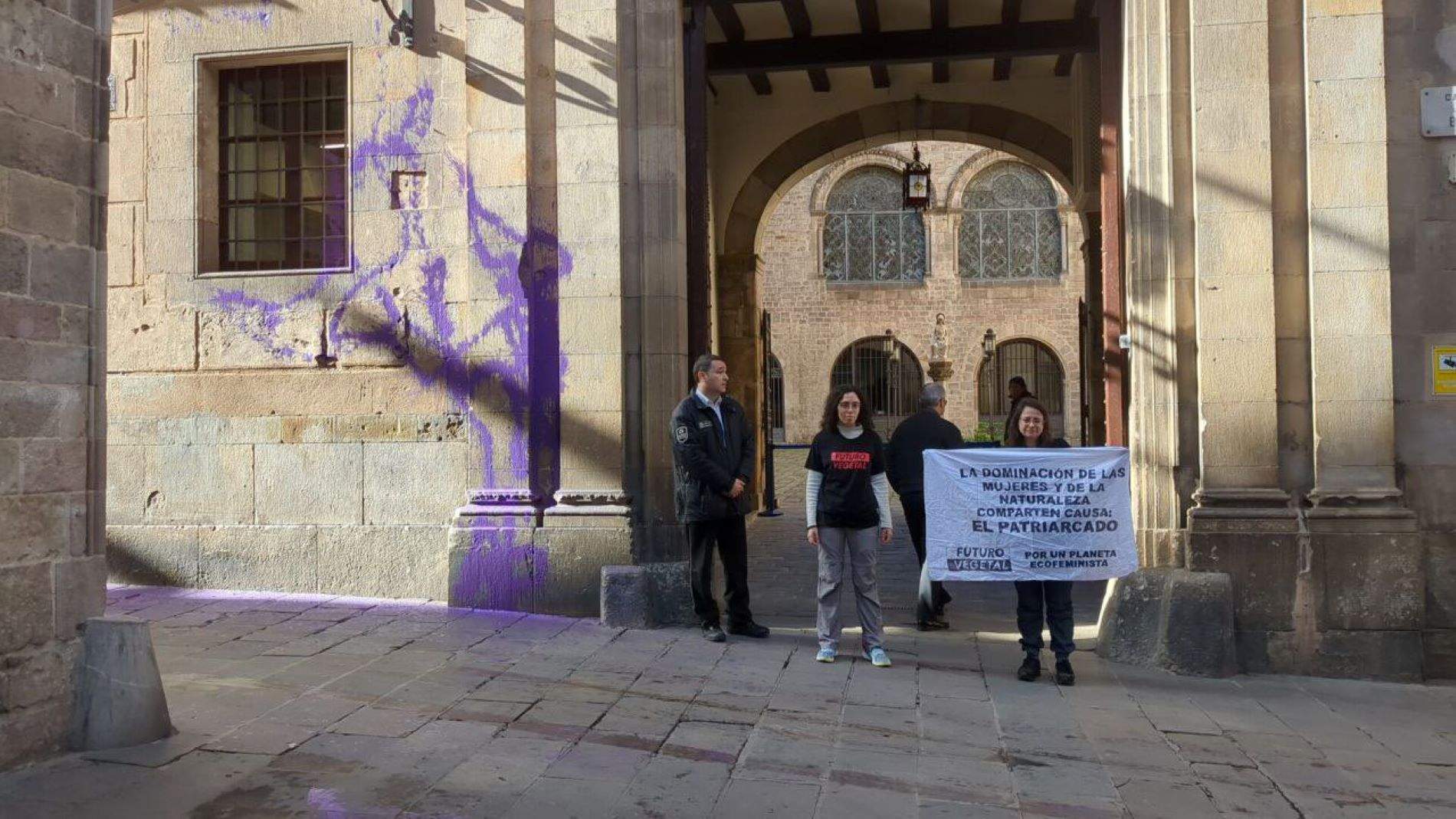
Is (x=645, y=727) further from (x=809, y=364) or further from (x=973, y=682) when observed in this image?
(x=809, y=364)

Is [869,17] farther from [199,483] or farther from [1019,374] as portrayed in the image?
[1019,374]

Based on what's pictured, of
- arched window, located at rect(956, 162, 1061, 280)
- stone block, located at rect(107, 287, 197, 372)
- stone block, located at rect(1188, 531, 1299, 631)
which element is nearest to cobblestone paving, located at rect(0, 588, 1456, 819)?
stone block, located at rect(1188, 531, 1299, 631)

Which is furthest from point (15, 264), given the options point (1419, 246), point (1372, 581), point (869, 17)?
point (869, 17)

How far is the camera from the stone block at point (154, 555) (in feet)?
28.5

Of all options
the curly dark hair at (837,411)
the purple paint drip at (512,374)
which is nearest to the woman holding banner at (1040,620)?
the curly dark hair at (837,411)

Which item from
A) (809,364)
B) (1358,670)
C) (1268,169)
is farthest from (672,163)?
(809,364)

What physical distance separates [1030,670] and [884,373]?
30.6 meters

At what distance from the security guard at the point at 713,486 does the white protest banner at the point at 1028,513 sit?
4.20 feet

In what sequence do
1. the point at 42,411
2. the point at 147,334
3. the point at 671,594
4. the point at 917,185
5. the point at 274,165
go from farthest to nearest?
the point at 917,185
the point at 274,165
the point at 147,334
the point at 671,594
the point at 42,411

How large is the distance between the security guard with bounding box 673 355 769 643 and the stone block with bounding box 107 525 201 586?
4.15 metres

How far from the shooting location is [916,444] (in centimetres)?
831

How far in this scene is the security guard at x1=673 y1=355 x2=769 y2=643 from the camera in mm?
7105

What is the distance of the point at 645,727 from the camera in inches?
206

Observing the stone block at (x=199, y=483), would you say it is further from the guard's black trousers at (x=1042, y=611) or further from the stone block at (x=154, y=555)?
the guard's black trousers at (x=1042, y=611)
